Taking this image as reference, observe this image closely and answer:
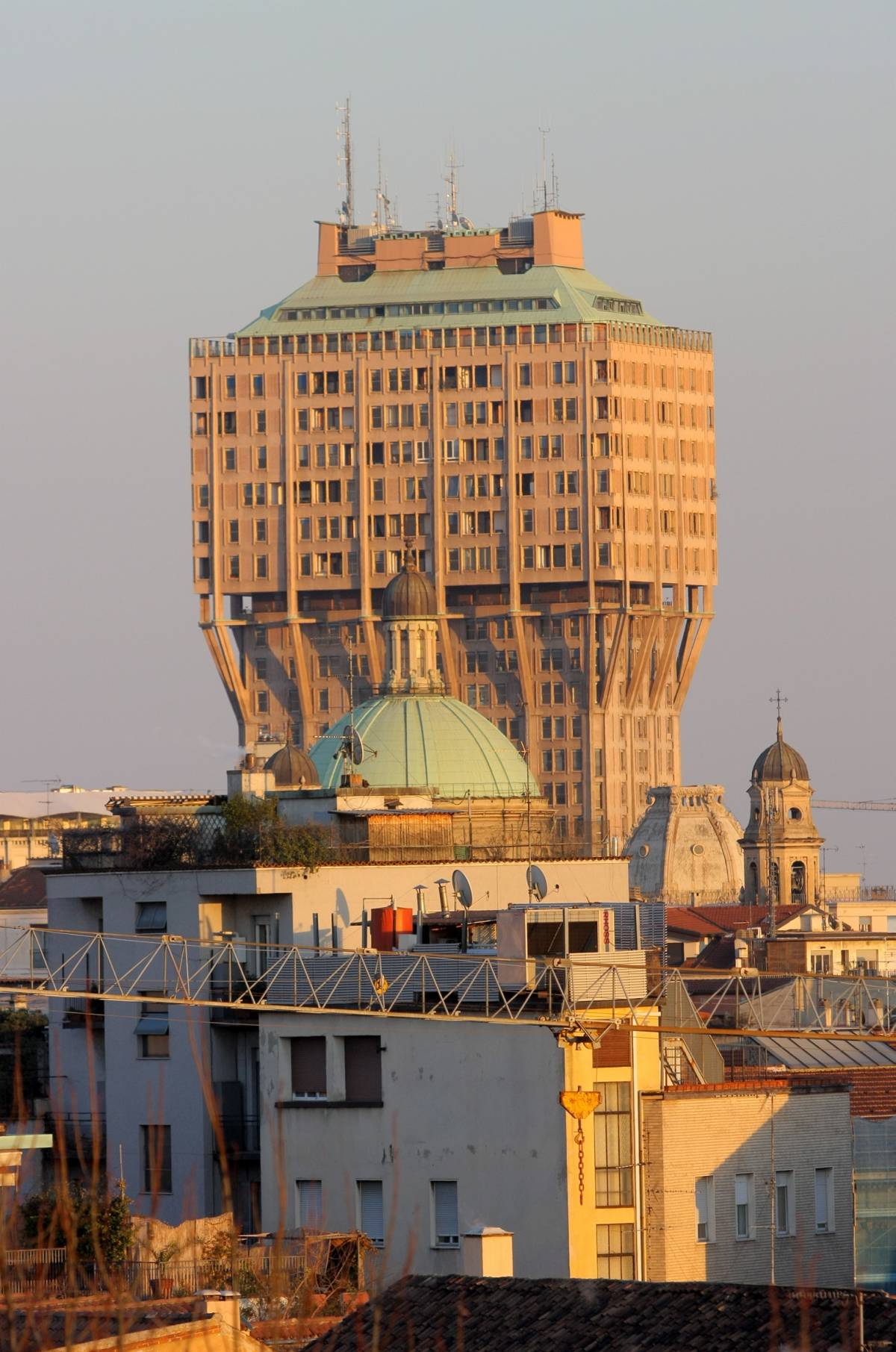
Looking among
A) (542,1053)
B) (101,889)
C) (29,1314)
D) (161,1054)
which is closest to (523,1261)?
(542,1053)

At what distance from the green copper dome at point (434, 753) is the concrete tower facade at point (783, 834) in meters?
78.1

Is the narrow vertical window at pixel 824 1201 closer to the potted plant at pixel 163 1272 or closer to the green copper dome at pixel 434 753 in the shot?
the potted plant at pixel 163 1272

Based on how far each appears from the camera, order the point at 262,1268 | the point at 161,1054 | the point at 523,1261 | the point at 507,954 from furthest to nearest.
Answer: the point at 161,1054 → the point at 507,954 → the point at 523,1261 → the point at 262,1268

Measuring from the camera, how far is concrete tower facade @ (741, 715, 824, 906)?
613 feet

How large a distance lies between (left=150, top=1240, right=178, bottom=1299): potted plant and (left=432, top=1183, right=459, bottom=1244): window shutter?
734 cm

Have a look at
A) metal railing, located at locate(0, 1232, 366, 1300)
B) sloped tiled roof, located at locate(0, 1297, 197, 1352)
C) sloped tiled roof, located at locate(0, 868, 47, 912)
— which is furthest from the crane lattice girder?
sloped tiled roof, located at locate(0, 868, 47, 912)

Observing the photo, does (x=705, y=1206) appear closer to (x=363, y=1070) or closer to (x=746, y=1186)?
(x=746, y=1186)

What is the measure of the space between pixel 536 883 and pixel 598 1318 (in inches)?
1343

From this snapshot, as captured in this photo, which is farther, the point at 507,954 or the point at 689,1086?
the point at 507,954

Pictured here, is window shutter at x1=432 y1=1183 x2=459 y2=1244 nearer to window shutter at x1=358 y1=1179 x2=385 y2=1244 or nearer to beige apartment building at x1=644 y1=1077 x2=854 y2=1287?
window shutter at x1=358 y1=1179 x2=385 y2=1244

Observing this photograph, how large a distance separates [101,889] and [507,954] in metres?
14.5

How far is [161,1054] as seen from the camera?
6331cm

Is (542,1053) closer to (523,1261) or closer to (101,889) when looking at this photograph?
(523,1261)

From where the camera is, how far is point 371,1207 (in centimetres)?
5166
